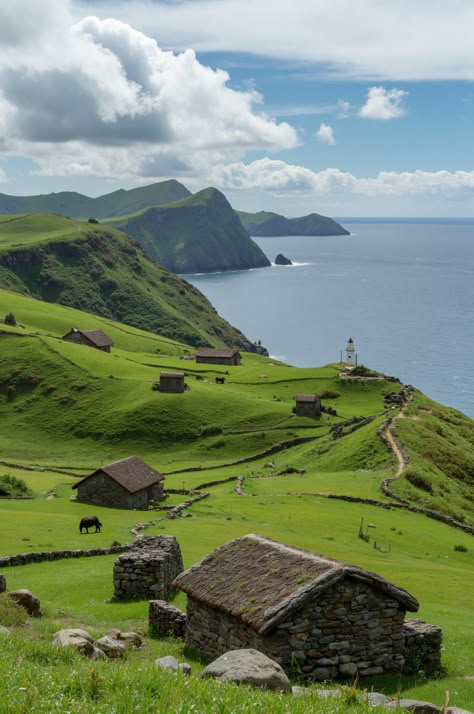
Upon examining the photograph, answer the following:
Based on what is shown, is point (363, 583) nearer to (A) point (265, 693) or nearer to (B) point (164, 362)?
(A) point (265, 693)

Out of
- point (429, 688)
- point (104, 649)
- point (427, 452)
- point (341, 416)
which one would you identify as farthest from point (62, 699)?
point (341, 416)

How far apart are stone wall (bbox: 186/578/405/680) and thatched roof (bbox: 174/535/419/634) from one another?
290mm

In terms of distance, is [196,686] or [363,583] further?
[363,583]

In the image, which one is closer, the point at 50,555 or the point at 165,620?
the point at 165,620

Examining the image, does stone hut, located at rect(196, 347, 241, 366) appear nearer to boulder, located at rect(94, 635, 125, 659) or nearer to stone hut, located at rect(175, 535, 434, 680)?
stone hut, located at rect(175, 535, 434, 680)

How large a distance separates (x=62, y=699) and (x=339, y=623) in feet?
26.8

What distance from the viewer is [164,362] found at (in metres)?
158

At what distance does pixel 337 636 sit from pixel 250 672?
409 cm

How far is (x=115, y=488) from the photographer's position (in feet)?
206

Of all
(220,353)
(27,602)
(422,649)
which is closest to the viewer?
(422,649)

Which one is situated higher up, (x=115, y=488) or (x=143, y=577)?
(x=143, y=577)

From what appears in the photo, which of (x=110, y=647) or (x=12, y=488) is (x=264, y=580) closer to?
(x=110, y=647)

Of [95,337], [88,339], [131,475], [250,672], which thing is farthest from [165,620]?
[95,337]

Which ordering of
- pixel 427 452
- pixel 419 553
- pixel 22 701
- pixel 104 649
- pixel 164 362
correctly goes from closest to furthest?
pixel 22 701
pixel 104 649
pixel 419 553
pixel 427 452
pixel 164 362
